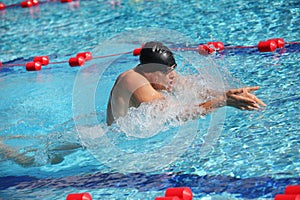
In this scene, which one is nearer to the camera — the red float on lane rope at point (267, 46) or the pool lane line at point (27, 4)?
the red float on lane rope at point (267, 46)

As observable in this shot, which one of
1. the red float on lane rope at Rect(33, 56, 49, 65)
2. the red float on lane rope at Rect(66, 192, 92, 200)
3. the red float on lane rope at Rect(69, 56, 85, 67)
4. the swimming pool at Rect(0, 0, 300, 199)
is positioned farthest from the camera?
the red float on lane rope at Rect(33, 56, 49, 65)

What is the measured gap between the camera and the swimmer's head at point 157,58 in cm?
404

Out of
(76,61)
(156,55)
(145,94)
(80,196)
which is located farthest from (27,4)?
(80,196)

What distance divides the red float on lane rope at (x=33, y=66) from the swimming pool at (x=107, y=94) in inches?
3.2

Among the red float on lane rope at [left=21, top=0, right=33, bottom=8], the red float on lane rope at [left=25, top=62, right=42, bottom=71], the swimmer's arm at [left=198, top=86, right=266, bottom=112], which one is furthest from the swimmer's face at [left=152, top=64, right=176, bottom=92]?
the red float on lane rope at [left=21, top=0, right=33, bottom=8]

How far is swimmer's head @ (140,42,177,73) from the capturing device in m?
4.04

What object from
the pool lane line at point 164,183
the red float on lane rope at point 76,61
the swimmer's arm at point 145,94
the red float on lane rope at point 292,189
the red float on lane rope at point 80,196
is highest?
the swimmer's arm at point 145,94

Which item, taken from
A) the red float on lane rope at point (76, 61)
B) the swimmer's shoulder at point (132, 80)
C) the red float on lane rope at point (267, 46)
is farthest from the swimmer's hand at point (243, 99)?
the red float on lane rope at point (76, 61)

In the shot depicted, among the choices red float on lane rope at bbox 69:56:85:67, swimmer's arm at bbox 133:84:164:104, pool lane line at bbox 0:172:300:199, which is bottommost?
pool lane line at bbox 0:172:300:199

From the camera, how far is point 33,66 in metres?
6.57

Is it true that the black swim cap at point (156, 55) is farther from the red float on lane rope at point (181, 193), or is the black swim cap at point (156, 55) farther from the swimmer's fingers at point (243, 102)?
the red float on lane rope at point (181, 193)

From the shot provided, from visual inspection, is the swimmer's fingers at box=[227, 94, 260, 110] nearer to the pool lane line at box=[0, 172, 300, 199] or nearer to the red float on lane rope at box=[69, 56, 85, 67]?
the pool lane line at box=[0, 172, 300, 199]

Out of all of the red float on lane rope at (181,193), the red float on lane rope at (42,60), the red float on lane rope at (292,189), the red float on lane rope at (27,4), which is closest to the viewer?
the red float on lane rope at (292,189)

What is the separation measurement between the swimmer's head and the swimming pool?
24.3 inches
